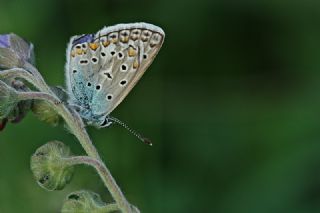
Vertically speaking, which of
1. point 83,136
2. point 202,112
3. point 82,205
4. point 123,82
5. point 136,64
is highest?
point 136,64

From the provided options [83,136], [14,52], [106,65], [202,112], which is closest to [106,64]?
[106,65]

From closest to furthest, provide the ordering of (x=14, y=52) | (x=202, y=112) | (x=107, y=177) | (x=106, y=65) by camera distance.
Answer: (x=107, y=177), (x=14, y=52), (x=106, y=65), (x=202, y=112)

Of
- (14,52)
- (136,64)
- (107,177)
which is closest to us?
(107,177)

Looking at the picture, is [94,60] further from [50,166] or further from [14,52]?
[50,166]

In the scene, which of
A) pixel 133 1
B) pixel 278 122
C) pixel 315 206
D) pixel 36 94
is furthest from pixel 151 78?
pixel 36 94

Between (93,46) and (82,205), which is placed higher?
(93,46)

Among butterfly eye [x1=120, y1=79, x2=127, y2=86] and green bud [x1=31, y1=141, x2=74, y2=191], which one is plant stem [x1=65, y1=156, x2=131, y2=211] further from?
butterfly eye [x1=120, y1=79, x2=127, y2=86]

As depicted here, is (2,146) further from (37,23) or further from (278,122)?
(278,122)
